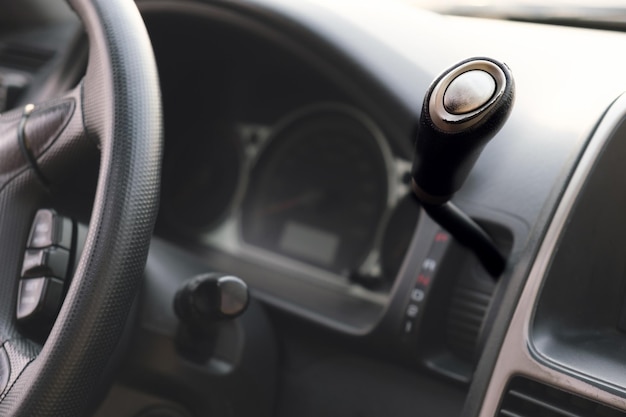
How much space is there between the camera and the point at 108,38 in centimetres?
81

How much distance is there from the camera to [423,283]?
981 millimetres

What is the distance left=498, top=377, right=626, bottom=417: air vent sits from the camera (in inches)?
29.1

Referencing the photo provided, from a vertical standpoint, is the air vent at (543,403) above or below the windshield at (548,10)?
below

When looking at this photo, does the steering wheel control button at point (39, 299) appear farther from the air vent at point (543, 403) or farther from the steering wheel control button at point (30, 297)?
the air vent at point (543, 403)

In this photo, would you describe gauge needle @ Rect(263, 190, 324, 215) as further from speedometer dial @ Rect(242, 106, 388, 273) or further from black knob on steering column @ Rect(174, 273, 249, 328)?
black knob on steering column @ Rect(174, 273, 249, 328)

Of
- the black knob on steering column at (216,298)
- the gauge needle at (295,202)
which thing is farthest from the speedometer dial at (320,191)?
the black knob on steering column at (216,298)

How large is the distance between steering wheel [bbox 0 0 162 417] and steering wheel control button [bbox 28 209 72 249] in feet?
0.05

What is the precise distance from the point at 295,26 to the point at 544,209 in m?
0.42

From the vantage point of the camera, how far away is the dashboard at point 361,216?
82 cm

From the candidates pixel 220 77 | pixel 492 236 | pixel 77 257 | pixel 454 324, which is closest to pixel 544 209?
pixel 492 236

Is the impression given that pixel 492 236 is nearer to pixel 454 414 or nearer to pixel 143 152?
pixel 454 414

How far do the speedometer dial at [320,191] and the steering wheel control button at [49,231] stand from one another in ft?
1.86

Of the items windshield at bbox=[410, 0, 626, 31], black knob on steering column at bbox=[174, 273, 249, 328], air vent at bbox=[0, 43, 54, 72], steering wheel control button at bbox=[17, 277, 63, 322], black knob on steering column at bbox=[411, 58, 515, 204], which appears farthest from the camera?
air vent at bbox=[0, 43, 54, 72]

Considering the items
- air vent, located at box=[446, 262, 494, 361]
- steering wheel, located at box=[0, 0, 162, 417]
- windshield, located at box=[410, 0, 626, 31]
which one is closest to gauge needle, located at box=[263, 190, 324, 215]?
windshield, located at box=[410, 0, 626, 31]
